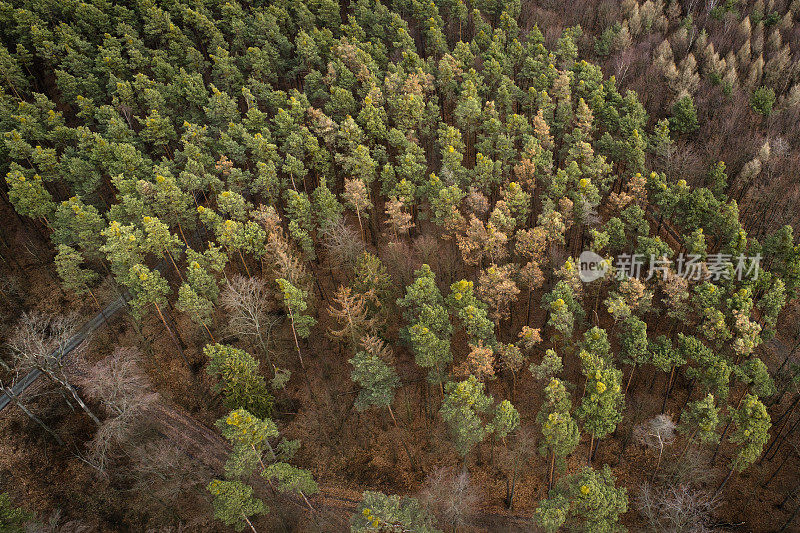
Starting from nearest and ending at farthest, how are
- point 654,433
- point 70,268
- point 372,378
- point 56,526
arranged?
1. point 372,378
2. point 56,526
3. point 654,433
4. point 70,268

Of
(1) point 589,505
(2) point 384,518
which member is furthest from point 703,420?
(2) point 384,518

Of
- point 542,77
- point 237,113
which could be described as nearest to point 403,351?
point 237,113

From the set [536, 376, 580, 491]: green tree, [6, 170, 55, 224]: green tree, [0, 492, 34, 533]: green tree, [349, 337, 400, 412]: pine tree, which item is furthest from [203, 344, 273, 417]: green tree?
[6, 170, 55, 224]: green tree

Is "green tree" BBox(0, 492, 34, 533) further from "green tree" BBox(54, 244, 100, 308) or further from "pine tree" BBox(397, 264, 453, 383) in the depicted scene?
"pine tree" BBox(397, 264, 453, 383)

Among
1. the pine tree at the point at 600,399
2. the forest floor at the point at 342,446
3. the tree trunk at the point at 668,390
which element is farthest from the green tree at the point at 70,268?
the tree trunk at the point at 668,390

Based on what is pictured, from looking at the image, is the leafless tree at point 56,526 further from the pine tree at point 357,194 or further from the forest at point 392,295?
the pine tree at point 357,194

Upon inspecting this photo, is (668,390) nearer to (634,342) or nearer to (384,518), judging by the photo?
(634,342)
